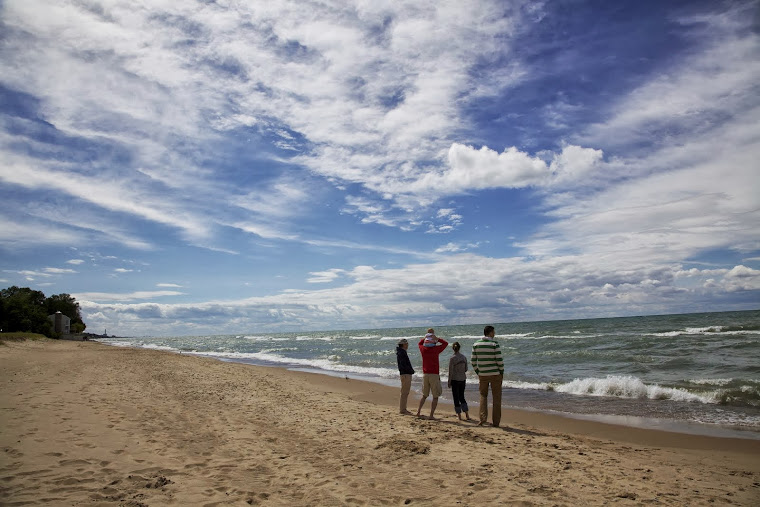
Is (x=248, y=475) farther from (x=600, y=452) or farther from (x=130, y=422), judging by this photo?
(x=600, y=452)

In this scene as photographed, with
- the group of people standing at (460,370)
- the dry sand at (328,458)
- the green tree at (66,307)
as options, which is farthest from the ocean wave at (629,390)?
the green tree at (66,307)

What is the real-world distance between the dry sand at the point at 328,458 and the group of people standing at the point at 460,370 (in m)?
0.47

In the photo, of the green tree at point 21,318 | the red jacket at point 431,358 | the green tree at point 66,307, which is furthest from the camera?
the green tree at point 66,307

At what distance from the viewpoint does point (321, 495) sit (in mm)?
4988

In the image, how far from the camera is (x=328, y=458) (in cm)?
634

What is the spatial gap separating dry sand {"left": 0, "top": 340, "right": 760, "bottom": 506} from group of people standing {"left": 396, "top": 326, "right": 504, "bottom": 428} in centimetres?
47

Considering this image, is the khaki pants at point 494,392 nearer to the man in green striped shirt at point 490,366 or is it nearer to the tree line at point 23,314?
the man in green striped shirt at point 490,366

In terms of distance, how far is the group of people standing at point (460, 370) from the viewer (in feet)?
29.6

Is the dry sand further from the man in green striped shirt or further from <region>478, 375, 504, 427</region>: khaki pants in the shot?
the man in green striped shirt

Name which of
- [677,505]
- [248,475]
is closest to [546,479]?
[677,505]

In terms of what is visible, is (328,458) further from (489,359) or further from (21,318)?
(21,318)

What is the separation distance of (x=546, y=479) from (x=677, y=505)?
54.3 inches

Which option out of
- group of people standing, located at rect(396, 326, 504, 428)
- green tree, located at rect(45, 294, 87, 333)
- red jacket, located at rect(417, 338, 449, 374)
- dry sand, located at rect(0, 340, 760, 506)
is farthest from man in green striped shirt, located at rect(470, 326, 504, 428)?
green tree, located at rect(45, 294, 87, 333)

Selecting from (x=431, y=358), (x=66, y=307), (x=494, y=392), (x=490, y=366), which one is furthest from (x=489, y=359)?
(x=66, y=307)
